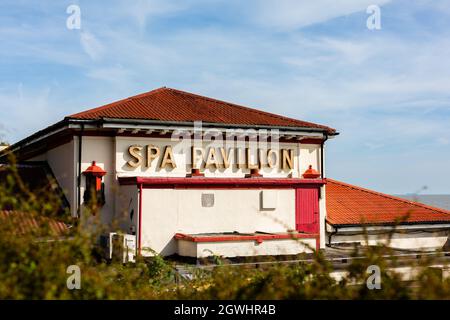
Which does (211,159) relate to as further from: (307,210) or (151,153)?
(307,210)

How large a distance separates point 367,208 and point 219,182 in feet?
28.1

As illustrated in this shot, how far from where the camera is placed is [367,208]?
2639 cm

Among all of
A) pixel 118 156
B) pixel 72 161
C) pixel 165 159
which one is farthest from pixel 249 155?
pixel 72 161

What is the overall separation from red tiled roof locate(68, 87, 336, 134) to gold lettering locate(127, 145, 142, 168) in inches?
44.2

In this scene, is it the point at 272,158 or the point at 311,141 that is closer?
the point at 272,158

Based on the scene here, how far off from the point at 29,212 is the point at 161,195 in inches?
511

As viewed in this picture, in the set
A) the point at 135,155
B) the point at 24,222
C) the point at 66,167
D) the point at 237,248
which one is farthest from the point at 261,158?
the point at 24,222

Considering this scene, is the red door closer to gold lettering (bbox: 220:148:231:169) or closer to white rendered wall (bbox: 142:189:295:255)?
white rendered wall (bbox: 142:189:295:255)

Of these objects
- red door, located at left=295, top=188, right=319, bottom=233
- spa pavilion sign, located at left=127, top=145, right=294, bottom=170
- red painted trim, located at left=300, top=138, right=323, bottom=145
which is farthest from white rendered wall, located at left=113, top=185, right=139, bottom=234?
red painted trim, located at left=300, top=138, right=323, bottom=145

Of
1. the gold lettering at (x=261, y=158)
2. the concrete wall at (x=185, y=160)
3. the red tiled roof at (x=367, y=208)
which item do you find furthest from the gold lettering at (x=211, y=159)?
the red tiled roof at (x=367, y=208)

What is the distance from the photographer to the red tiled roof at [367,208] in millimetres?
25000
